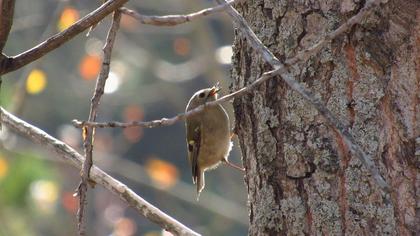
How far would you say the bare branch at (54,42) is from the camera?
6.40ft

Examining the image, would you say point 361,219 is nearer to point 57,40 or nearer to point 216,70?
point 57,40

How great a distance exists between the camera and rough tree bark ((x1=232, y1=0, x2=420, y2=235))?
2020 millimetres

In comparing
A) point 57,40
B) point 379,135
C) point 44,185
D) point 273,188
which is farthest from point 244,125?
point 44,185

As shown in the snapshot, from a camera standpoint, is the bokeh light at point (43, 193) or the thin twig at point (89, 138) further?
the bokeh light at point (43, 193)

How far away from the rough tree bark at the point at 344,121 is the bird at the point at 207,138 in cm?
227

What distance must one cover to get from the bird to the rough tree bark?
2.27 metres

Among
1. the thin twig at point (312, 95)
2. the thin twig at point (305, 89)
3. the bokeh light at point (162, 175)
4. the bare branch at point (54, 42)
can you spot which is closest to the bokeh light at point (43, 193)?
the bokeh light at point (162, 175)

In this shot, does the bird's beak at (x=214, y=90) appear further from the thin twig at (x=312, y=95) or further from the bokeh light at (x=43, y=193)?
the bokeh light at (x=43, y=193)

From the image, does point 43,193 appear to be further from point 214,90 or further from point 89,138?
point 89,138

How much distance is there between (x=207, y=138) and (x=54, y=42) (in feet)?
8.92

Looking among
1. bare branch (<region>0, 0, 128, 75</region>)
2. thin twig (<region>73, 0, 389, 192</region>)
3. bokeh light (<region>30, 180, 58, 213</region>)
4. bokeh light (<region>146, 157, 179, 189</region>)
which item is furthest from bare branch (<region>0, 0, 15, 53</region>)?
bokeh light (<region>146, 157, 179, 189</region>)

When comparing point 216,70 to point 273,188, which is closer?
point 273,188

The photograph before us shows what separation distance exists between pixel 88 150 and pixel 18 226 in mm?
5340

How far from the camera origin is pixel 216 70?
7.56m
